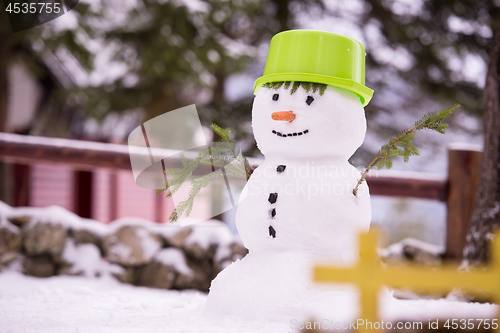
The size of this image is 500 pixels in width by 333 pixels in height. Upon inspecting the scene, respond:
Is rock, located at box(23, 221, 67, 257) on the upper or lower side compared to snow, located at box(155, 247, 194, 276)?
upper

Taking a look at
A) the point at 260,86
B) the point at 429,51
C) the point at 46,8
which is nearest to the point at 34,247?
the point at 260,86

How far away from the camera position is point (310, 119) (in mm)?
1491

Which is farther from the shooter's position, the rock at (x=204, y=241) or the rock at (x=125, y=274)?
the rock at (x=204, y=241)

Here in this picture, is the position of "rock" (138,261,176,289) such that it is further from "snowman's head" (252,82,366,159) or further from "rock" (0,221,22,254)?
"snowman's head" (252,82,366,159)

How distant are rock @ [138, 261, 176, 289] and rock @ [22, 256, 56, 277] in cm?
59

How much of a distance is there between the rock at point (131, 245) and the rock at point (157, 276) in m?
0.06

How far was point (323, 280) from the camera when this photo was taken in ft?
3.24

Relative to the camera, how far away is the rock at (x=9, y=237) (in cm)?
262

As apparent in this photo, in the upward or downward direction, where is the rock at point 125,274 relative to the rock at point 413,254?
downward

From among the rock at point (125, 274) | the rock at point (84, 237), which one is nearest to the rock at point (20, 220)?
the rock at point (84, 237)

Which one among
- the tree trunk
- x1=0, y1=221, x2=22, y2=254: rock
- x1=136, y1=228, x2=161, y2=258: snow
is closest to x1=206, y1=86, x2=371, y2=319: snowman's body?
the tree trunk

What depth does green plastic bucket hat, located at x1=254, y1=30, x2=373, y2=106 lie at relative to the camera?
1.50 m

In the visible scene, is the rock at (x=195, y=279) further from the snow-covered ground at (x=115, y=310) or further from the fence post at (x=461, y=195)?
the fence post at (x=461, y=195)

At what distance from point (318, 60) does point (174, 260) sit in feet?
6.03
